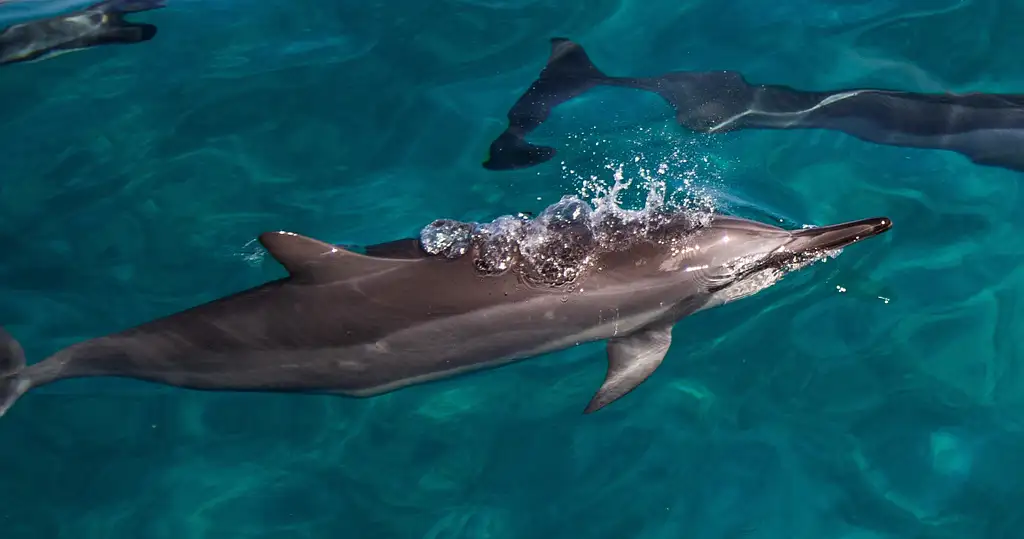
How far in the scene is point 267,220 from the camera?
7.88 m

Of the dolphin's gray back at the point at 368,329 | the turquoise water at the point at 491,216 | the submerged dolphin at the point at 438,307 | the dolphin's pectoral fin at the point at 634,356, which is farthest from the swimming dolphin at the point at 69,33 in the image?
the dolphin's pectoral fin at the point at 634,356

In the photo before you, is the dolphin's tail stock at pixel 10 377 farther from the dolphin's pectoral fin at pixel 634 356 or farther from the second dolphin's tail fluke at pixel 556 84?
the second dolphin's tail fluke at pixel 556 84

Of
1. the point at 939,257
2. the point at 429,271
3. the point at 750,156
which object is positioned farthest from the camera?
the point at 750,156

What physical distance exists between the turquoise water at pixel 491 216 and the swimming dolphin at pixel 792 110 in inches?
7.8

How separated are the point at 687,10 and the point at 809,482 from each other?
5.44 m

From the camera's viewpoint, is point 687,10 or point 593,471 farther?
point 687,10

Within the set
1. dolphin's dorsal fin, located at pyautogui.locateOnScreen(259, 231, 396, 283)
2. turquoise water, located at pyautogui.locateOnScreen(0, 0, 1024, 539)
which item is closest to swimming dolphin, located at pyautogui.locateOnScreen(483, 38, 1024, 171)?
turquoise water, located at pyautogui.locateOnScreen(0, 0, 1024, 539)

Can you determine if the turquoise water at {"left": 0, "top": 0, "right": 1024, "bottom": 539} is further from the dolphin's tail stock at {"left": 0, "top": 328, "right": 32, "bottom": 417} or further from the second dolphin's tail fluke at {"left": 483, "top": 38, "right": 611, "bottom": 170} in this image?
the dolphin's tail stock at {"left": 0, "top": 328, "right": 32, "bottom": 417}

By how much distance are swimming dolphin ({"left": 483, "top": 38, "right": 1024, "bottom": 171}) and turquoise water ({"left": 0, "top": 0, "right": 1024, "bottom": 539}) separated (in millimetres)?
197

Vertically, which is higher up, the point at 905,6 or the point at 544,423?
the point at 905,6

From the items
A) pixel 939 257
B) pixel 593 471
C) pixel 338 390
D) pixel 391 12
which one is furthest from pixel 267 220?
pixel 939 257

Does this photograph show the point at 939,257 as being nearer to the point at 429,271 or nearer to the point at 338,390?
the point at 429,271

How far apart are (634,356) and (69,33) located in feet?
23.0

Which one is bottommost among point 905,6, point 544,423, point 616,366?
point 544,423
